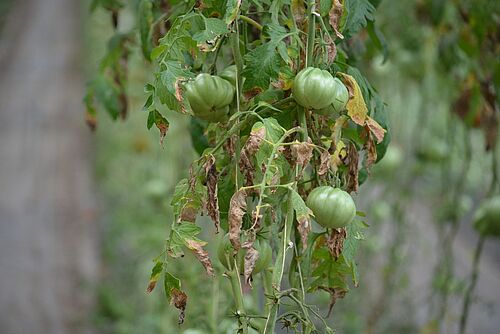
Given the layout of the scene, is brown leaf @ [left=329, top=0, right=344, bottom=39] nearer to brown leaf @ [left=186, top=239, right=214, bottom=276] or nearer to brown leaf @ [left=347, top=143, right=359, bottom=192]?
brown leaf @ [left=347, top=143, right=359, bottom=192]

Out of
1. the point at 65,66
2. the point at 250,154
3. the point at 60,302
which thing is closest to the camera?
the point at 250,154

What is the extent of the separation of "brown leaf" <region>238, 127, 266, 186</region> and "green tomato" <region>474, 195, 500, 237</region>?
1079 millimetres

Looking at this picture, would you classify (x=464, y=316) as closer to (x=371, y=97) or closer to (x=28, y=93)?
(x=371, y=97)

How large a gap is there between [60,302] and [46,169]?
0.82m

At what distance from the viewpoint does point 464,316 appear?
1.62 metres

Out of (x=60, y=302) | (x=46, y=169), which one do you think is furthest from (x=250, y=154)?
(x=46, y=169)

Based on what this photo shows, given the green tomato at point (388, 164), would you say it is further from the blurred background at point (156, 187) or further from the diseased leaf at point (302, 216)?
the diseased leaf at point (302, 216)

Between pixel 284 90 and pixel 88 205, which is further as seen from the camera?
pixel 88 205

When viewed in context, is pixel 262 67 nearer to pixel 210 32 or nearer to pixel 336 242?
pixel 210 32

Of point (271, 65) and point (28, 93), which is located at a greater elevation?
point (271, 65)

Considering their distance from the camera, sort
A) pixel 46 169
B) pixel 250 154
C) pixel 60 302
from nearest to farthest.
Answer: pixel 250 154 → pixel 60 302 → pixel 46 169

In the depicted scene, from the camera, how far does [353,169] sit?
77 cm

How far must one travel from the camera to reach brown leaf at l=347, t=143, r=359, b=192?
77 cm

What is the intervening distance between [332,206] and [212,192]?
0.12 m
